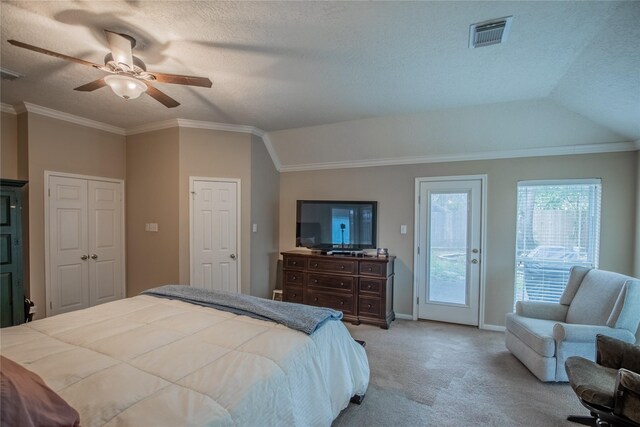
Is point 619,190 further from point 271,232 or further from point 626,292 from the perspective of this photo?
point 271,232

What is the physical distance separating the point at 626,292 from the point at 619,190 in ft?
4.99

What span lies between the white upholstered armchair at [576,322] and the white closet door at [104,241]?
16.7 ft

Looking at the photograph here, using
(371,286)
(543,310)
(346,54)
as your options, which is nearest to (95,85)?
(346,54)

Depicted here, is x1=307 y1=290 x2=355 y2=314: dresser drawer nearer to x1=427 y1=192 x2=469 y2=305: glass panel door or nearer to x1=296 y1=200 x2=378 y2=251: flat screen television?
x1=296 y1=200 x2=378 y2=251: flat screen television

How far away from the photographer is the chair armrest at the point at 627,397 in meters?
1.58

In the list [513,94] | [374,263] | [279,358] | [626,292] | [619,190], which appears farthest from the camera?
[374,263]

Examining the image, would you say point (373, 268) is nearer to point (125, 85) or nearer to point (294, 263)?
point (294, 263)

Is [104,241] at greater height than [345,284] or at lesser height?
greater

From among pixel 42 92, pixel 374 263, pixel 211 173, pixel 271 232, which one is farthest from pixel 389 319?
pixel 42 92

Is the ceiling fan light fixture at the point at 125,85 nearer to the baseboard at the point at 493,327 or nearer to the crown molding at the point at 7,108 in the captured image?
the crown molding at the point at 7,108

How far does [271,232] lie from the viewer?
4.80 metres

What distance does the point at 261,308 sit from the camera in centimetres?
211

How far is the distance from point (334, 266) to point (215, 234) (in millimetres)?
1705

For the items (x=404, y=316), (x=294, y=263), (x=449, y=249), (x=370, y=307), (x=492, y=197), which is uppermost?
(x=492, y=197)
